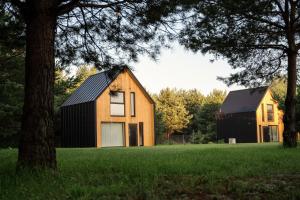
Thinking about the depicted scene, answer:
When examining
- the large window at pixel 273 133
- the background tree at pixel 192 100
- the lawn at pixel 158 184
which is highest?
the background tree at pixel 192 100

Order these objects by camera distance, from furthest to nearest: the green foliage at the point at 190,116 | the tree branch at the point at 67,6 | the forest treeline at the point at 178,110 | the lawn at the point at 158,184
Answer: the green foliage at the point at 190,116 → the forest treeline at the point at 178,110 → the tree branch at the point at 67,6 → the lawn at the point at 158,184

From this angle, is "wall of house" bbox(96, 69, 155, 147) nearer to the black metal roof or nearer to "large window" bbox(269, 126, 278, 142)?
the black metal roof

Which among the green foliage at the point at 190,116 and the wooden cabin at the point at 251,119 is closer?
the wooden cabin at the point at 251,119

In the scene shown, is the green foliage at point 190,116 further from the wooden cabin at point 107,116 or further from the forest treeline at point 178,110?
the wooden cabin at point 107,116

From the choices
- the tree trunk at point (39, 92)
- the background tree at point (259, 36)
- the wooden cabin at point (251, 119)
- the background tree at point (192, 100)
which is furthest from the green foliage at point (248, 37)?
the background tree at point (192, 100)

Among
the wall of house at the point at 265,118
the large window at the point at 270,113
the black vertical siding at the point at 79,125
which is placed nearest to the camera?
the black vertical siding at the point at 79,125

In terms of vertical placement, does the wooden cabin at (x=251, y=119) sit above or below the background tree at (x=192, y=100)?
below

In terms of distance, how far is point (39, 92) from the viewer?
670 cm

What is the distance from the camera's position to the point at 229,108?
47.9m

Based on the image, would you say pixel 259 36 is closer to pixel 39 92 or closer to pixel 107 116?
pixel 39 92

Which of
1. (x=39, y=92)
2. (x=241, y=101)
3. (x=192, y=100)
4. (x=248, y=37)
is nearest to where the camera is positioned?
(x=39, y=92)

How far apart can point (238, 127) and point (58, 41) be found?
3872 centimetres

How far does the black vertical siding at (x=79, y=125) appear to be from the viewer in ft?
98.6

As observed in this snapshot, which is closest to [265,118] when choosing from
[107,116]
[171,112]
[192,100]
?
[171,112]
